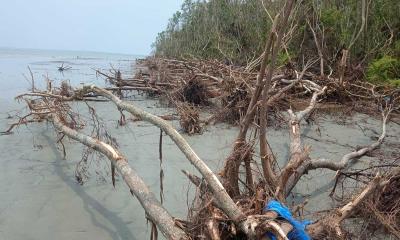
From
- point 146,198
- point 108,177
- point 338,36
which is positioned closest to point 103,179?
point 108,177

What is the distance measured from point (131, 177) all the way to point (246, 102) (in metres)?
4.60

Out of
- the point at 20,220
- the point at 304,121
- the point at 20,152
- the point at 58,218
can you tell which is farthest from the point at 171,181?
the point at 304,121

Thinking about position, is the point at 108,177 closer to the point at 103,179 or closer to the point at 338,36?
the point at 103,179

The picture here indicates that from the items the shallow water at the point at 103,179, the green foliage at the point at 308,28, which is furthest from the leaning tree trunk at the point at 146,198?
the green foliage at the point at 308,28

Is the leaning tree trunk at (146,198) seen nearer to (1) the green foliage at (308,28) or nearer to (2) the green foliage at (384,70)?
(1) the green foliage at (308,28)

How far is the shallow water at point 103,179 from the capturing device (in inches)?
157

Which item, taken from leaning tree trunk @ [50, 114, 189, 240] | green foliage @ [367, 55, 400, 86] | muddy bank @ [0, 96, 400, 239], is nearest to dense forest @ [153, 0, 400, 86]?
green foliage @ [367, 55, 400, 86]

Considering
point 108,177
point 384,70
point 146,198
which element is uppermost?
point 384,70

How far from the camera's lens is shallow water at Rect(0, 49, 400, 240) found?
3988mm

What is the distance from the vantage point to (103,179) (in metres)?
5.25

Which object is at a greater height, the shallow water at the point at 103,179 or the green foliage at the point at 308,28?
the green foliage at the point at 308,28

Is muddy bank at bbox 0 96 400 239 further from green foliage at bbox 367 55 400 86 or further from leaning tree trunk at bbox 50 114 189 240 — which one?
green foliage at bbox 367 55 400 86

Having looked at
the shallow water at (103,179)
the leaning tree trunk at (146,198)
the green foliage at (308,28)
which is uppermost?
the green foliage at (308,28)

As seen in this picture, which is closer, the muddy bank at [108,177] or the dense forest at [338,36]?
the muddy bank at [108,177]
